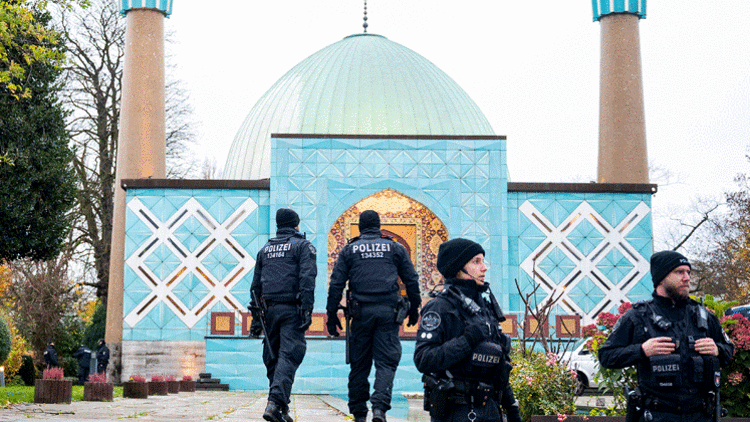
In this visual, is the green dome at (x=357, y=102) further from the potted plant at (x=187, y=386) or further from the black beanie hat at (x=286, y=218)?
the black beanie hat at (x=286, y=218)

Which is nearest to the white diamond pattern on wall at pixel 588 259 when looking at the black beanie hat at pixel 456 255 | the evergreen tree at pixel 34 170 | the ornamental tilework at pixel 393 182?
the ornamental tilework at pixel 393 182

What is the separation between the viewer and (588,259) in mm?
22609

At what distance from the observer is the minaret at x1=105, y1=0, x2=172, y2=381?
1001 inches

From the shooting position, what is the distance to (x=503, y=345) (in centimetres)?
478

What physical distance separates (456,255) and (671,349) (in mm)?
1319

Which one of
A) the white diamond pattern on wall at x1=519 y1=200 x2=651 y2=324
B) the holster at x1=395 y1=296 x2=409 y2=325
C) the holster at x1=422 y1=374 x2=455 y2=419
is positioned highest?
the white diamond pattern on wall at x1=519 y1=200 x2=651 y2=324

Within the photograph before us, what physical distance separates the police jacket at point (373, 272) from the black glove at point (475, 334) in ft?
10.7

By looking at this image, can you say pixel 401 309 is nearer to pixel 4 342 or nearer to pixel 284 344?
pixel 284 344

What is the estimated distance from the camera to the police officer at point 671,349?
191 inches

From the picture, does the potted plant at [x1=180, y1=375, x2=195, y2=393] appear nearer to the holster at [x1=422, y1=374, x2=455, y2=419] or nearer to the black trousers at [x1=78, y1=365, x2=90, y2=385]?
the black trousers at [x1=78, y1=365, x2=90, y2=385]

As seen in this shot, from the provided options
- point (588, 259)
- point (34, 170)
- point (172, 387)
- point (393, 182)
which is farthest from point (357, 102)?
point (172, 387)


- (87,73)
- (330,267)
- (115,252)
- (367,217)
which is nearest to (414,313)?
(367,217)

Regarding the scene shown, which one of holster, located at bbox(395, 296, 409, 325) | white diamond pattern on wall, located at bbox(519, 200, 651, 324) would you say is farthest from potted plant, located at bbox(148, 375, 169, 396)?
white diamond pattern on wall, located at bbox(519, 200, 651, 324)

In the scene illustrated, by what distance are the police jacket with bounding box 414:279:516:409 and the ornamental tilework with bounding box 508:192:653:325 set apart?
1769cm
